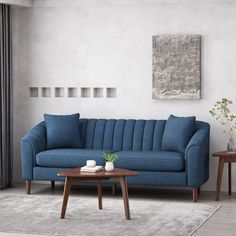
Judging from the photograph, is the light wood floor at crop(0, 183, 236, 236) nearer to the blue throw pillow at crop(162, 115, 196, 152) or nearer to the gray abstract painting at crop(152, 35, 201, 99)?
the blue throw pillow at crop(162, 115, 196, 152)

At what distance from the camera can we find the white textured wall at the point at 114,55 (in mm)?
9383

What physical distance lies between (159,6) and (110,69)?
3.63ft

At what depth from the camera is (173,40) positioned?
9492 millimetres

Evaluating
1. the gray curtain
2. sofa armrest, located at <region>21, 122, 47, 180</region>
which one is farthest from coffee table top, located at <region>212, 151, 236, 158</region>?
the gray curtain

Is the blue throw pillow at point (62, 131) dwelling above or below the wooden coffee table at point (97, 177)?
above

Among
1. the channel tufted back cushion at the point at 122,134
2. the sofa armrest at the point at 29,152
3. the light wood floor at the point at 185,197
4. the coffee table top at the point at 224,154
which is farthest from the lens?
the channel tufted back cushion at the point at 122,134

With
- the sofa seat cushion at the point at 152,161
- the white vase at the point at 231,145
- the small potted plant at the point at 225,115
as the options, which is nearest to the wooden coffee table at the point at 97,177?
the sofa seat cushion at the point at 152,161

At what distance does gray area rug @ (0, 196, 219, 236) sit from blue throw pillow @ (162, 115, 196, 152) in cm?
78

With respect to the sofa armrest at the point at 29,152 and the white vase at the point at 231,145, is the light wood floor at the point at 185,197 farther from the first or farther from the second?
the white vase at the point at 231,145

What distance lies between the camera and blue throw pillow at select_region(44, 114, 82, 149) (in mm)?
9438

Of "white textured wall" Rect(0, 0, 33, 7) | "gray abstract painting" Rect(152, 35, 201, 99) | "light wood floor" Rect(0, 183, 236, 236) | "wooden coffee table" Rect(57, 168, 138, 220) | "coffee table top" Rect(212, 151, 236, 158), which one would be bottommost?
"light wood floor" Rect(0, 183, 236, 236)

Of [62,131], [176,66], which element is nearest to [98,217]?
[62,131]

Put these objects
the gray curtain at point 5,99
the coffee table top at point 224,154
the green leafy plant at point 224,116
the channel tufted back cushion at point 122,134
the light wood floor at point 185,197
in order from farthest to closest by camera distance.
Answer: the gray curtain at point 5,99
the channel tufted back cushion at point 122,134
the green leafy plant at point 224,116
the coffee table top at point 224,154
the light wood floor at point 185,197

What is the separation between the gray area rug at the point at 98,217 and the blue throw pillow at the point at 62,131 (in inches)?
34.9
